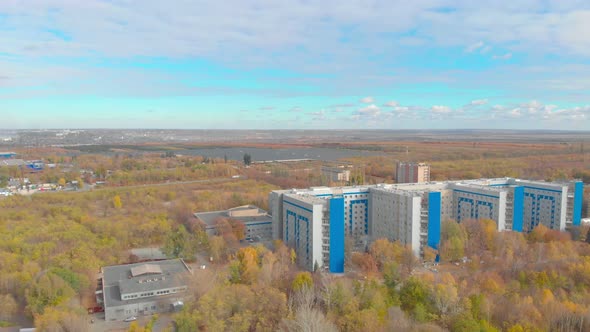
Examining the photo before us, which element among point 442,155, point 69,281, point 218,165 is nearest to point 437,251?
point 69,281

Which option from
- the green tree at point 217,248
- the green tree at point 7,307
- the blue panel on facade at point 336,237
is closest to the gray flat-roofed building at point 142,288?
the green tree at point 217,248

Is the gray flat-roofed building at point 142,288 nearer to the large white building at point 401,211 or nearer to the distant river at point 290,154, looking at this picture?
the large white building at point 401,211

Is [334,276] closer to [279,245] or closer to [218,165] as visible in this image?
[279,245]

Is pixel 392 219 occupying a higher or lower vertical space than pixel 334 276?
higher

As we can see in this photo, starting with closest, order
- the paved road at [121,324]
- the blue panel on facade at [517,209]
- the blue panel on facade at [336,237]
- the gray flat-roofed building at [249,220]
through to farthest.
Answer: the paved road at [121,324] < the blue panel on facade at [336,237] < the blue panel on facade at [517,209] < the gray flat-roofed building at [249,220]

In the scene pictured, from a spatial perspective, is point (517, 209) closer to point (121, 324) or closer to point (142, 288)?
point (142, 288)

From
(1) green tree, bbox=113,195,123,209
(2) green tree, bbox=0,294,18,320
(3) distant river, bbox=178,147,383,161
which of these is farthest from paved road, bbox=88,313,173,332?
(3) distant river, bbox=178,147,383,161

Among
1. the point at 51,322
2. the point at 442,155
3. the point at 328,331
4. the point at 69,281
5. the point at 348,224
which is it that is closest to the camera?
the point at 328,331

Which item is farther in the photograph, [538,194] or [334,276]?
[538,194]
